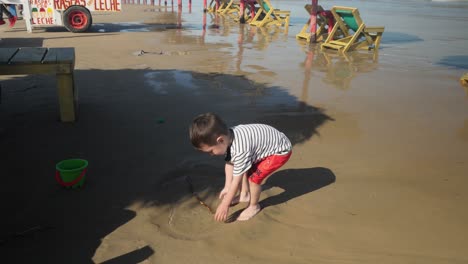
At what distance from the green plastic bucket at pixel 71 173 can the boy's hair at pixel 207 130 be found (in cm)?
130

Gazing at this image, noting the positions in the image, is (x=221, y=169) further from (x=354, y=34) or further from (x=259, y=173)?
(x=354, y=34)

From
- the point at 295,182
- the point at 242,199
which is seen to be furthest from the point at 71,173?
the point at 295,182

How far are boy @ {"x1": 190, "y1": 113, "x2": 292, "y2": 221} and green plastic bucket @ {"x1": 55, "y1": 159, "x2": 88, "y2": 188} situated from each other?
49.4 inches

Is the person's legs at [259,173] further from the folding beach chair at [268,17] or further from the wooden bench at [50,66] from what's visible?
the folding beach chair at [268,17]

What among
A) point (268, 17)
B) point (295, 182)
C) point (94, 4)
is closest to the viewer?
point (295, 182)

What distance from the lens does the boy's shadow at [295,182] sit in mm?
3502

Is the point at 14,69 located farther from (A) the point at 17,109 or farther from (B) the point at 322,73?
(B) the point at 322,73

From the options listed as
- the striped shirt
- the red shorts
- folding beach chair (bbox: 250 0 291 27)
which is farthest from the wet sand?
folding beach chair (bbox: 250 0 291 27)

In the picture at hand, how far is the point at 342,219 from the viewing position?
10.4ft

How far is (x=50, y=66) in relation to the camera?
4.62 metres

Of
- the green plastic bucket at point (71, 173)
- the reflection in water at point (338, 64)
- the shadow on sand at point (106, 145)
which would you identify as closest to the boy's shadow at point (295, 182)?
the shadow on sand at point (106, 145)

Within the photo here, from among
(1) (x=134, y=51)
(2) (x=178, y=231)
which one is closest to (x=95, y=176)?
(2) (x=178, y=231)

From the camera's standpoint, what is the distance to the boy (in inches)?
103

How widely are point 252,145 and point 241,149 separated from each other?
12 cm
